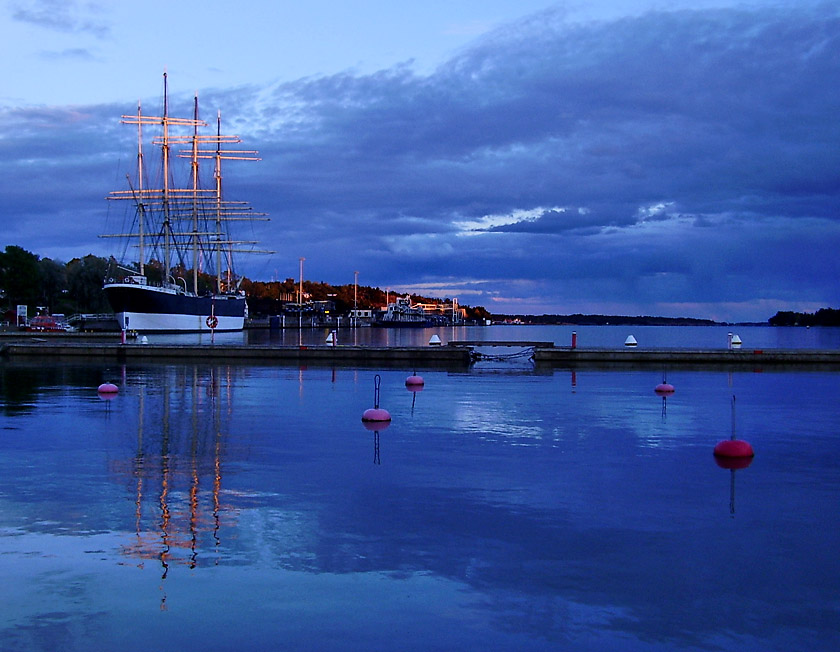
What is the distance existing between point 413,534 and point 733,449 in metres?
9.85

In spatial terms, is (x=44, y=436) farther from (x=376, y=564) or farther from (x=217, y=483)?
(x=376, y=564)

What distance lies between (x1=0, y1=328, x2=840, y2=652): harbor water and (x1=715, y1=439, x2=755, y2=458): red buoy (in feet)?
1.17

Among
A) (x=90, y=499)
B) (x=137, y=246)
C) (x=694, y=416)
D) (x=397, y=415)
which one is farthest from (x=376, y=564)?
(x=137, y=246)

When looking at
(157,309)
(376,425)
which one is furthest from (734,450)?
(157,309)

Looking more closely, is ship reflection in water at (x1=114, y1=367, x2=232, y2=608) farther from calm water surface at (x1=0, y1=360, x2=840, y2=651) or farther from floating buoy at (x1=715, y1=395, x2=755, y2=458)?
floating buoy at (x1=715, y1=395, x2=755, y2=458)

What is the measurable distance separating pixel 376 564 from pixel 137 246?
4548 inches

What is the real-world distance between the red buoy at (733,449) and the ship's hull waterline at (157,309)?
7993 cm

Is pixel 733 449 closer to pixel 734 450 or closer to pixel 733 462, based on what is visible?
pixel 734 450

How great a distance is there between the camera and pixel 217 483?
15352mm

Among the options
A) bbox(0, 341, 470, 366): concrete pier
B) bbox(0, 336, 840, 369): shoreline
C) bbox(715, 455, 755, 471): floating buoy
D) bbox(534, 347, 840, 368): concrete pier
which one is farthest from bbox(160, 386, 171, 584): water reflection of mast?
bbox(534, 347, 840, 368): concrete pier

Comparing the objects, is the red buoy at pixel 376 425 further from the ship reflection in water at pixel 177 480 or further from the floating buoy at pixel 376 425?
the ship reflection in water at pixel 177 480

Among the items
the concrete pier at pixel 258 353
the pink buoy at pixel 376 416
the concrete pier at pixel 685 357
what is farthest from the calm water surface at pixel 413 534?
the concrete pier at pixel 258 353

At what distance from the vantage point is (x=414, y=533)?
12156 mm

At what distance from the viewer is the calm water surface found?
8.71m
